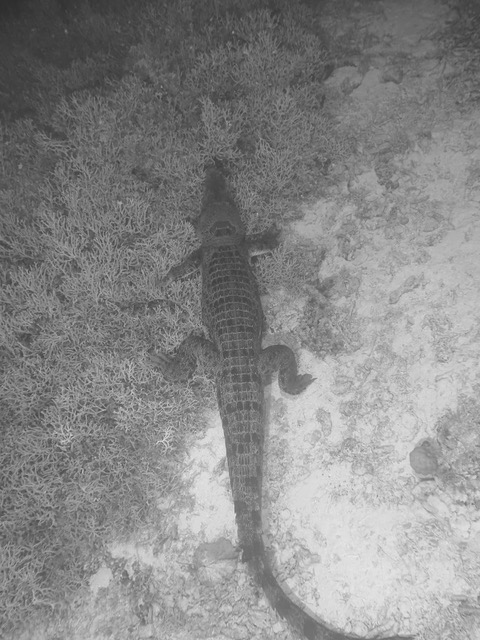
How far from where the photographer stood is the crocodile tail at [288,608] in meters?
2.90

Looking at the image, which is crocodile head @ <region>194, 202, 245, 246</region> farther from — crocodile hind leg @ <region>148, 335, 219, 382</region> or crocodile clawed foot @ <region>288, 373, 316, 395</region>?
crocodile clawed foot @ <region>288, 373, 316, 395</region>

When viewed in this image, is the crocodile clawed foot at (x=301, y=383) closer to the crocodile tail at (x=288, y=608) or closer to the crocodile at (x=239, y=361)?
the crocodile at (x=239, y=361)

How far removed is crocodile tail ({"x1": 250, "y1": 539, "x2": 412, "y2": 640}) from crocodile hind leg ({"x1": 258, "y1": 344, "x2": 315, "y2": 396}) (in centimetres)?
142

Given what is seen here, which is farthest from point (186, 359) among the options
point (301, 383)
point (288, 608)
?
point (288, 608)

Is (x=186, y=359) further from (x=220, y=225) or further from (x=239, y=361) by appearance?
(x=220, y=225)

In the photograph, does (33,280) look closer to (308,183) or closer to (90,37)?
(308,183)

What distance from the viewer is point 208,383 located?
13.3 ft

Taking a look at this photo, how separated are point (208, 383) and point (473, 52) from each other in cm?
515

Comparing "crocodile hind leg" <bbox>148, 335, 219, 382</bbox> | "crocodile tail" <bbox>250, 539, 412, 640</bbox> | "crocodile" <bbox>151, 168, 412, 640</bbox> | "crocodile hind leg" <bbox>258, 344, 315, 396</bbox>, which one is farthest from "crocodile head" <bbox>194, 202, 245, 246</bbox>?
"crocodile tail" <bbox>250, 539, 412, 640</bbox>

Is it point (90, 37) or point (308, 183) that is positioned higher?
point (90, 37)

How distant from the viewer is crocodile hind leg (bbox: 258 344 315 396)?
12.9 ft

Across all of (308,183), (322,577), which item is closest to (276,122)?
(308,183)

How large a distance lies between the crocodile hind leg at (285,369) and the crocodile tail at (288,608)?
4.67 ft

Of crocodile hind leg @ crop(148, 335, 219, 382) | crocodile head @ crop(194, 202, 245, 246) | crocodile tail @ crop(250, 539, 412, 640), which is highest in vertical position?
crocodile head @ crop(194, 202, 245, 246)
